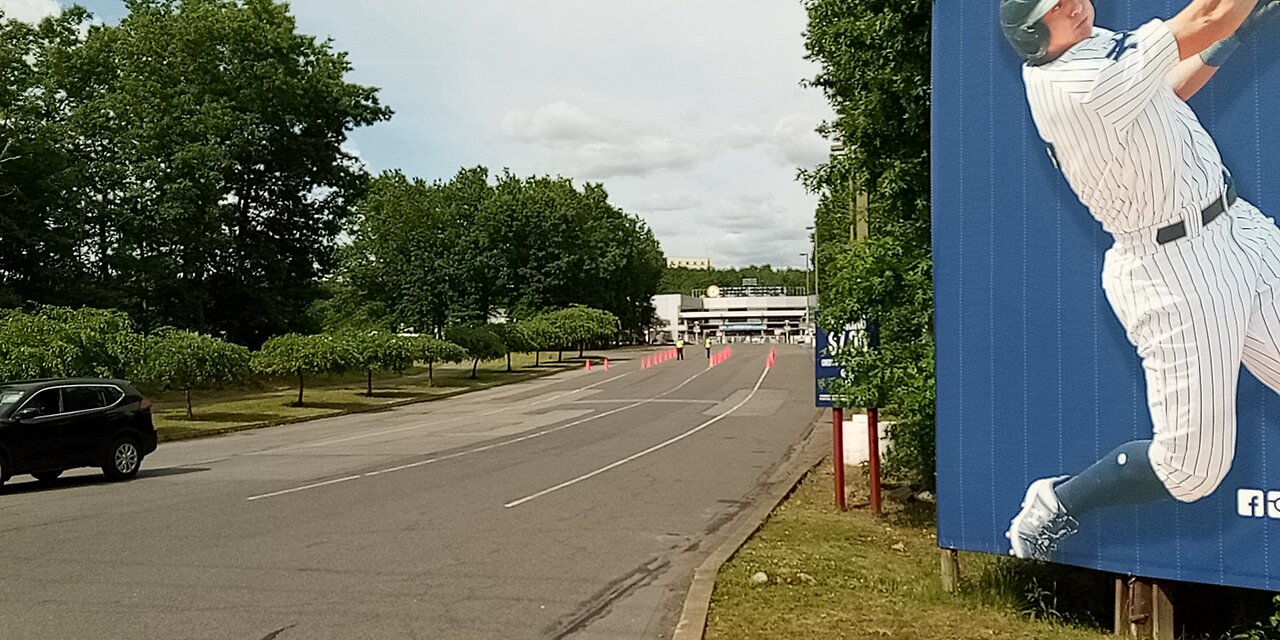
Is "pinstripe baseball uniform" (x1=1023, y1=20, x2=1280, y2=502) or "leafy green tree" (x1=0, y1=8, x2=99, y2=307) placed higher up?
"leafy green tree" (x1=0, y1=8, x2=99, y2=307)

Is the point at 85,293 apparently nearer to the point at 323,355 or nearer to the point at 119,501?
the point at 323,355

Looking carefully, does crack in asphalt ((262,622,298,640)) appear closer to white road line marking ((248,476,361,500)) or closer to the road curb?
the road curb

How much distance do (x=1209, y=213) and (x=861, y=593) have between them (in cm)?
371

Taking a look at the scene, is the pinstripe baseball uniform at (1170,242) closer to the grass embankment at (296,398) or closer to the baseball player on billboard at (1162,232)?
the baseball player on billboard at (1162,232)

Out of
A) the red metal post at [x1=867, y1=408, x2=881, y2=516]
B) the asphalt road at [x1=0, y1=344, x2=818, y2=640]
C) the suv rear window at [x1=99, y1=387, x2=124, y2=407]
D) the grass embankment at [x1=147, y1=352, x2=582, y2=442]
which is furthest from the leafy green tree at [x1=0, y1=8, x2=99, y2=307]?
the red metal post at [x1=867, y1=408, x2=881, y2=516]

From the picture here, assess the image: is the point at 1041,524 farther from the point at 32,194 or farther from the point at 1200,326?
the point at 32,194

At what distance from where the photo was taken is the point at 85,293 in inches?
1588

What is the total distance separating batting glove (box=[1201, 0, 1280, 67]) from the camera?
6112mm

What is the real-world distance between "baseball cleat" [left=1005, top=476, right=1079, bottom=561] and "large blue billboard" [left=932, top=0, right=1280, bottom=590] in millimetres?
12

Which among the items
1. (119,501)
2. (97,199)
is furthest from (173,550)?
(97,199)

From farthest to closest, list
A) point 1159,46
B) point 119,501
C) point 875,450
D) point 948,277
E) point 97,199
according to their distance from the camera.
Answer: point 97,199
point 119,501
point 875,450
point 948,277
point 1159,46

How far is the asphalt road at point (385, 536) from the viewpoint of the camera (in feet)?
25.4

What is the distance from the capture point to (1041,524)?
7059 mm

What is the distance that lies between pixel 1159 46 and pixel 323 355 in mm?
31975
